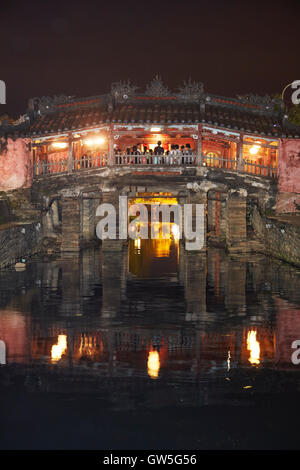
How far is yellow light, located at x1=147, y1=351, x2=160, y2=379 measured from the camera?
7.73m

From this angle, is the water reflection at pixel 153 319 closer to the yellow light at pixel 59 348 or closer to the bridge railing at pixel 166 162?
the yellow light at pixel 59 348

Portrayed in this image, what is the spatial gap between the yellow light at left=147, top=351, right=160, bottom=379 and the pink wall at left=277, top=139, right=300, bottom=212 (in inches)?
700

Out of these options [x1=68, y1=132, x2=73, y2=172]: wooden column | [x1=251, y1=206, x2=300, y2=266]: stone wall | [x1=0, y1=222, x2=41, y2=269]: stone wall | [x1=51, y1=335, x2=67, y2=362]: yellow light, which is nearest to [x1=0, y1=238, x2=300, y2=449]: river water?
[x1=51, y1=335, x2=67, y2=362]: yellow light

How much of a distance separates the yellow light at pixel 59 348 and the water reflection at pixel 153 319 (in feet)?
0.05

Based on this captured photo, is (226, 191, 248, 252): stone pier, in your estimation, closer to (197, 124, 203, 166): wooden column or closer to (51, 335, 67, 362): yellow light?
(197, 124, 203, 166): wooden column

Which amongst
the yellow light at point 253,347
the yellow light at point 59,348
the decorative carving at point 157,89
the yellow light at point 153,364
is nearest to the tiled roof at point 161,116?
the decorative carving at point 157,89

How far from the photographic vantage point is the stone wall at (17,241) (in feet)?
61.5

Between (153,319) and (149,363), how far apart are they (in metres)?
3.00

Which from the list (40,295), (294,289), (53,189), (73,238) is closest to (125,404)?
(40,295)

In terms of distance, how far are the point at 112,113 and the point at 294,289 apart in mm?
13590

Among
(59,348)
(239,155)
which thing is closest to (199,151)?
(239,155)

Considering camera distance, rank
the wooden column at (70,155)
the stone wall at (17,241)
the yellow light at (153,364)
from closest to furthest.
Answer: the yellow light at (153,364) < the stone wall at (17,241) < the wooden column at (70,155)

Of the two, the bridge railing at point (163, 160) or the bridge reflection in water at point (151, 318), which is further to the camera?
the bridge railing at point (163, 160)

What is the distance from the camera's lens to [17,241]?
20.7 meters
